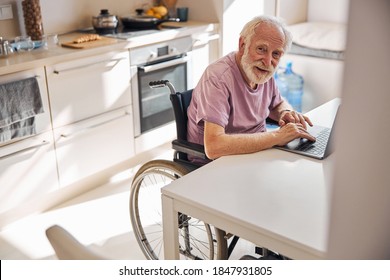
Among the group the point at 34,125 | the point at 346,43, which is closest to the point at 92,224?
the point at 34,125

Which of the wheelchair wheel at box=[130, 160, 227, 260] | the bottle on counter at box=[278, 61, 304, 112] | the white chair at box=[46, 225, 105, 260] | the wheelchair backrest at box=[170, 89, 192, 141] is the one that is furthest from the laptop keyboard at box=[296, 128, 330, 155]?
the bottle on counter at box=[278, 61, 304, 112]

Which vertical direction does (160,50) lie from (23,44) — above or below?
below

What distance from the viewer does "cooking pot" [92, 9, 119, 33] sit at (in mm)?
3205

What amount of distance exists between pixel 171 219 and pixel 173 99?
0.67 m

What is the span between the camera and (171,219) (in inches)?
58.9

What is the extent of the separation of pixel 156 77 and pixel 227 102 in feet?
4.82

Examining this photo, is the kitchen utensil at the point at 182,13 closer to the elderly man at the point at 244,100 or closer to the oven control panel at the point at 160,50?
the oven control panel at the point at 160,50

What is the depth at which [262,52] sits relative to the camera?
74.3 inches

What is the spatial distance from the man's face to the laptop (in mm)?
300

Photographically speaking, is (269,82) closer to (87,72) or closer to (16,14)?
(87,72)

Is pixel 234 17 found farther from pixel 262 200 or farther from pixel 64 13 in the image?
pixel 262 200

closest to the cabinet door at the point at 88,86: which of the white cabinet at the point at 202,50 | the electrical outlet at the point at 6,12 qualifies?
the electrical outlet at the point at 6,12

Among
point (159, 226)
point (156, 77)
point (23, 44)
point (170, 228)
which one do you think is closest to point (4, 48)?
point (23, 44)

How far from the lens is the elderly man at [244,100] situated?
1729mm
